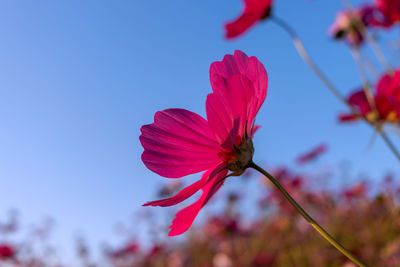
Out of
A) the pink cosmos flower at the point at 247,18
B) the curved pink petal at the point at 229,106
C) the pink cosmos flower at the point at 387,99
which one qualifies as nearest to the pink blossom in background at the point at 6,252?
the pink cosmos flower at the point at 247,18

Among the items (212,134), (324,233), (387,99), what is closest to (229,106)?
(212,134)

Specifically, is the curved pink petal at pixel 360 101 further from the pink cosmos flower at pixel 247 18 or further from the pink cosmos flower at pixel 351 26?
the pink cosmos flower at pixel 351 26

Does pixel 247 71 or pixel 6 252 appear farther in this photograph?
pixel 6 252

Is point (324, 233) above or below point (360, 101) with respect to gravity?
below

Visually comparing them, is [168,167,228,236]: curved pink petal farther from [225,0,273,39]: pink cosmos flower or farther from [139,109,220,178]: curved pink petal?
[225,0,273,39]: pink cosmos flower

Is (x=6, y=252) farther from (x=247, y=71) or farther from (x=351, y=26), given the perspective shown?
(x=247, y=71)

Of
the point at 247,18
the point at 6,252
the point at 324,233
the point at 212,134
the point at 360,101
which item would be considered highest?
the point at 6,252

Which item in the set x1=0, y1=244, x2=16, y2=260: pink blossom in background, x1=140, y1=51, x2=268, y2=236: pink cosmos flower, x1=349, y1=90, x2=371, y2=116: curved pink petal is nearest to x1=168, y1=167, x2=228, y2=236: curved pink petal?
x1=140, y1=51, x2=268, y2=236: pink cosmos flower
